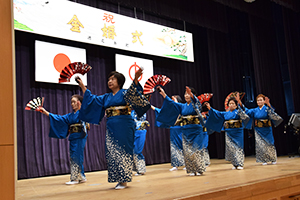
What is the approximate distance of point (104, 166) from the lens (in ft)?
21.6

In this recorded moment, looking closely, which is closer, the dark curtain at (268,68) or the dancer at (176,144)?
the dancer at (176,144)

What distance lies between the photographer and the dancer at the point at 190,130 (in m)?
4.22

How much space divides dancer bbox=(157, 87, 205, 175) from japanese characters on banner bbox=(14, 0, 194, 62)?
251 centimetres

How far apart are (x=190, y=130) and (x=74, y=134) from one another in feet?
5.43

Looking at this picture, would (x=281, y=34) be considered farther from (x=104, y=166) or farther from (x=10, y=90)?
(x=10, y=90)

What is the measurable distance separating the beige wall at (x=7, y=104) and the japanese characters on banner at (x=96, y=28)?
377cm

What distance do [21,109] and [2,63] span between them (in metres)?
4.35

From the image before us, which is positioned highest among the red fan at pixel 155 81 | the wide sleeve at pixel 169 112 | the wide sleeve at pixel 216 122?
the red fan at pixel 155 81

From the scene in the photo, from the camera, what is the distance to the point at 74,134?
416cm

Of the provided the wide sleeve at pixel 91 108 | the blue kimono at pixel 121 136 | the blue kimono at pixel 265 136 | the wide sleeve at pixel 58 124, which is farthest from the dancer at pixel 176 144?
the blue kimono at pixel 121 136

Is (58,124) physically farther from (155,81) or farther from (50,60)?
(50,60)

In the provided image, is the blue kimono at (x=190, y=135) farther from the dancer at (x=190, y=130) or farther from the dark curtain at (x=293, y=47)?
the dark curtain at (x=293, y=47)

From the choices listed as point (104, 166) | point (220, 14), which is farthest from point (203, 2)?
point (104, 166)

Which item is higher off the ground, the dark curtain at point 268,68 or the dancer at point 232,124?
the dark curtain at point 268,68
